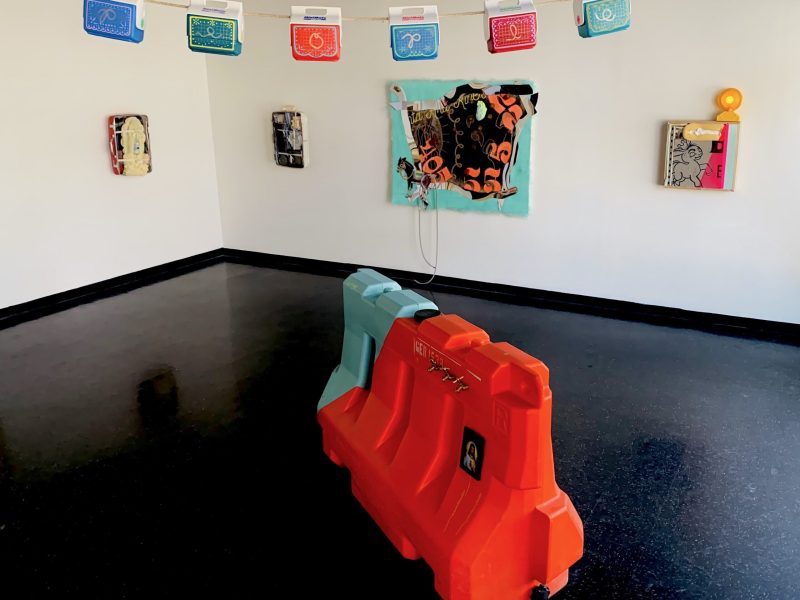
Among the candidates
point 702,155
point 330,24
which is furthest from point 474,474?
point 702,155

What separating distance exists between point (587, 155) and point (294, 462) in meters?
3.04

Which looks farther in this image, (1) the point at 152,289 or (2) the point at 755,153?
(1) the point at 152,289

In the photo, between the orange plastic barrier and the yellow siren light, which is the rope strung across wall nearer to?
the yellow siren light

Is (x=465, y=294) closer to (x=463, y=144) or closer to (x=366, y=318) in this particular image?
(x=463, y=144)

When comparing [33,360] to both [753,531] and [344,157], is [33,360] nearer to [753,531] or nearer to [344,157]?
[344,157]

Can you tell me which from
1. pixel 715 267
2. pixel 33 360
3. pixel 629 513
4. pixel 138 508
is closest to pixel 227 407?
pixel 138 508

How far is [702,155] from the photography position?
4.08m

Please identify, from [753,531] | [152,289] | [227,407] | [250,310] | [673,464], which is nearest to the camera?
[753,531]

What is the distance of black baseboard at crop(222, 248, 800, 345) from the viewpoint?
4.24 m

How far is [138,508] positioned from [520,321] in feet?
9.37

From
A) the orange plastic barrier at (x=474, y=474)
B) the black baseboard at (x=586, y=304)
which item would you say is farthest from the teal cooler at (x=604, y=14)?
the black baseboard at (x=586, y=304)

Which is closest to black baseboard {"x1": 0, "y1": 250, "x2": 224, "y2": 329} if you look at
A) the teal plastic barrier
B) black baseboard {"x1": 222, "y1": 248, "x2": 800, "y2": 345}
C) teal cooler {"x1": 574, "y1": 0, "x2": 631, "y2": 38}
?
black baseboard {"x1": 222, "y1": 248, "x2": 800, "y2": 345}

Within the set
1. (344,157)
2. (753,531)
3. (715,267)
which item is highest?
(344,157)

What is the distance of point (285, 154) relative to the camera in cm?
566
